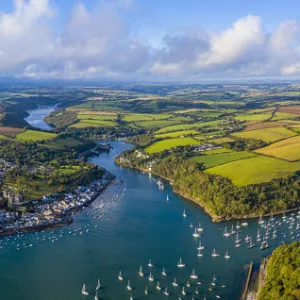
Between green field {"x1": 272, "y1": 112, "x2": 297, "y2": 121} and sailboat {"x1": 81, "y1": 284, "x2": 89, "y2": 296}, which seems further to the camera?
green field {"x1": 272, "y1": 112, "x2": 297, "y2": 121}

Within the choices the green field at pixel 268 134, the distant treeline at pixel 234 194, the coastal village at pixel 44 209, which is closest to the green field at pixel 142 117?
the green field at pixel 268 134

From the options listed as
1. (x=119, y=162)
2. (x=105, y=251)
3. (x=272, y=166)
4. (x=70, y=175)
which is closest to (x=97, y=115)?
(x=119, y=162)

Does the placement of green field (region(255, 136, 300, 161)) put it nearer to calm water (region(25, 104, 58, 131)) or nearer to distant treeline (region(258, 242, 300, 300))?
distant treeline (region(258, 242, 300, 300))

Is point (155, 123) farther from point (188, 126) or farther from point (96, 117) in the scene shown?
point (96, 117)

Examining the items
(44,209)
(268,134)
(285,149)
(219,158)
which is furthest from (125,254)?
(268,134)

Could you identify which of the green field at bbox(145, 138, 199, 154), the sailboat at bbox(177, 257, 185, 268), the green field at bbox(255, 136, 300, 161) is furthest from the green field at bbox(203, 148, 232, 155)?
the sailboat at bbox(177, 257, 185, 268)

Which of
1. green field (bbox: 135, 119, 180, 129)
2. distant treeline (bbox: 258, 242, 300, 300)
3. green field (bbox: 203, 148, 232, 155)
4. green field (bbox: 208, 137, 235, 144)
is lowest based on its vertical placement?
distant treeline (bbox: 258, 242, 300, 300)
